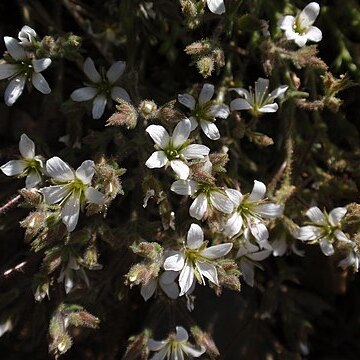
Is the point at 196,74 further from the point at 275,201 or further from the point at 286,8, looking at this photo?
the point at 275,201

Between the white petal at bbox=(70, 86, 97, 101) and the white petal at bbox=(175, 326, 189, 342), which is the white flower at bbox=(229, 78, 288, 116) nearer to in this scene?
the white petal at bbox=(70, 86, 97, 101)

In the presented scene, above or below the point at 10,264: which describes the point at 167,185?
above

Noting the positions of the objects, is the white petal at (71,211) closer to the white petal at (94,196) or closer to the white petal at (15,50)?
the white petal at (94,196)

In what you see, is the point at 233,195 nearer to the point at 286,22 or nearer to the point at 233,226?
the point at 233,226

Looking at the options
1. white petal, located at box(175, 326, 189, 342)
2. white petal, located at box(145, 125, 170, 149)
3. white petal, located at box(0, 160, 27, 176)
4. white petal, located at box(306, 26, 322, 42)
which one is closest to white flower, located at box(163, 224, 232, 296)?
white petal, located at box(175, 326, 189, 342)

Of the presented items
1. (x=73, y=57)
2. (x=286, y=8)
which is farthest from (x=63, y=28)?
(x=286, y=8)

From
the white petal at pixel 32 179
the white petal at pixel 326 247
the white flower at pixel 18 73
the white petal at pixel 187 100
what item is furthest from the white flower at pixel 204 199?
the white flower at pixel 18 73
